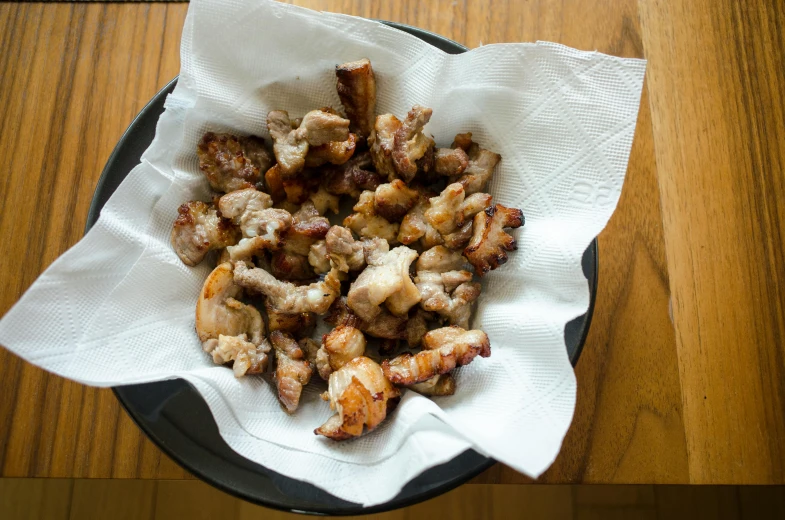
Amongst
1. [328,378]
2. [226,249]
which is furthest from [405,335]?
[226,249]

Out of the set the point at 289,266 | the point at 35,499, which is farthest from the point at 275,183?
the point at 35,499

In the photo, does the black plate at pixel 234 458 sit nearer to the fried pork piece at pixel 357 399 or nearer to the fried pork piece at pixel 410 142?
the fried pork piece at pixel 357 399

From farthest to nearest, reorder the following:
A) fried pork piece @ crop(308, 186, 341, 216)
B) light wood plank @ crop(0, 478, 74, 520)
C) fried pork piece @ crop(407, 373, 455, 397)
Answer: light wood plank @ crop(0, 478, 74, 520) → fried pork piece @ crop(308, 186, 341, 216) → fried pork piece @ crop(407, 373, 455, 397)

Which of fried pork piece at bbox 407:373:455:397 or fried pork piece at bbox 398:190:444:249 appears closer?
fried pork piece at bbox 407:373:455:397

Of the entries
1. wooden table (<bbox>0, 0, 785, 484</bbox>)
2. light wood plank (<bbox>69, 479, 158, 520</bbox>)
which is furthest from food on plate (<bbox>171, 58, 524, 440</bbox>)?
light wood plank (<bbox>69, 479, 158, 520</bbox>)

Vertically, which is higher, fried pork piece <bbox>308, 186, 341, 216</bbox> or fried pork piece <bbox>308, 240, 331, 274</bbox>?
fried pork piece <bbox>308, 186, 341, 216</bbox>

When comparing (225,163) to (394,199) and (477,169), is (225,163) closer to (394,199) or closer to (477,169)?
(394,199)

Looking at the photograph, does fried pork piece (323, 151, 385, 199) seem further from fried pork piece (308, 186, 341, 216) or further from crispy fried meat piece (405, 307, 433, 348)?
crispy fried meat piece (405, 307, 433, 348)
